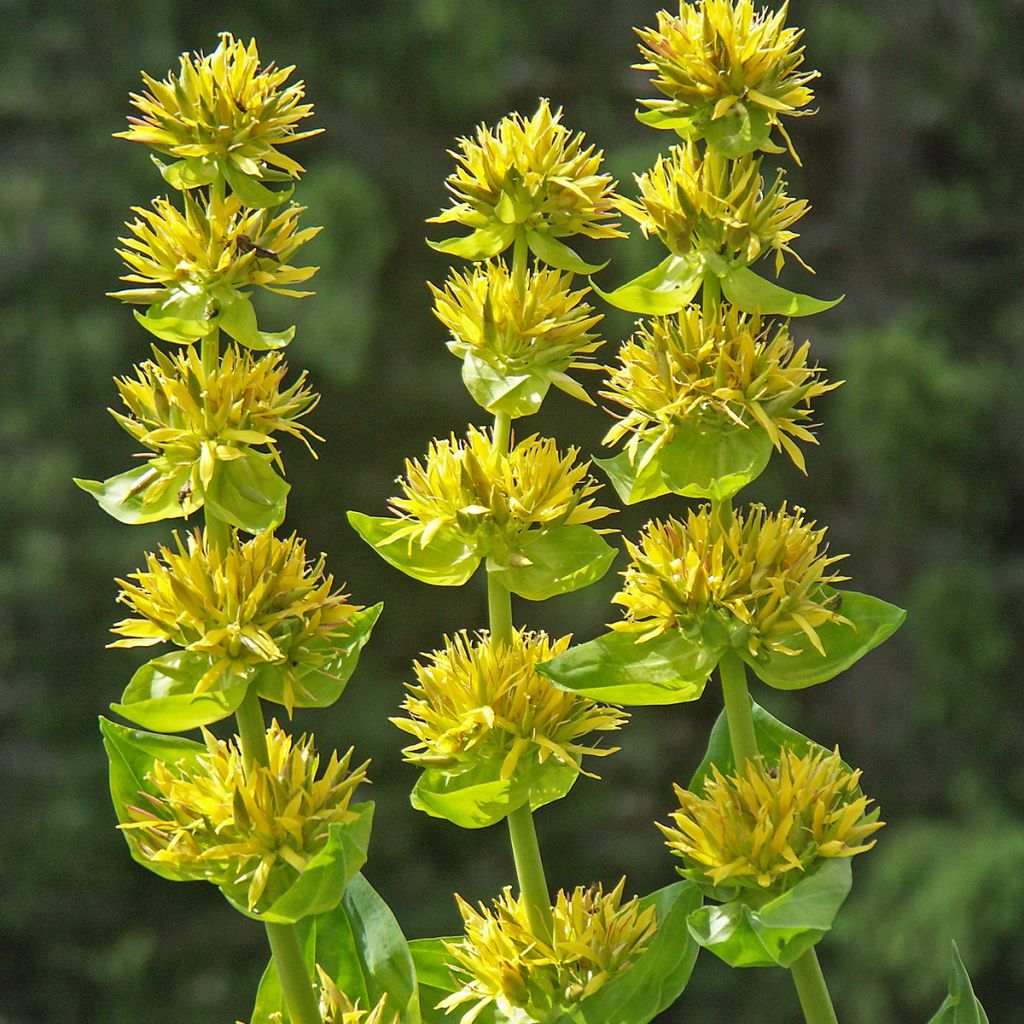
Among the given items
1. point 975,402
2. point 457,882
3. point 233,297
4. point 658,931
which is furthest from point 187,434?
point 457,882

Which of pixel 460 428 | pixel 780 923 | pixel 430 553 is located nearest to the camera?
pixel 780 923

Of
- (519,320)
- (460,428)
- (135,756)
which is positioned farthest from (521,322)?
(460,428)

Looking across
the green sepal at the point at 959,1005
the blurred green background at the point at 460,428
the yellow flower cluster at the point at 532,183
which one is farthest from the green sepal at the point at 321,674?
the blurred green background at the point at 460,428

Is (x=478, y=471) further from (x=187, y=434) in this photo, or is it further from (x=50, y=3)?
(x=50, y=3)

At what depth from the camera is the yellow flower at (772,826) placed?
84cm

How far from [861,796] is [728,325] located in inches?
10.1

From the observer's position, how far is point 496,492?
34.1 inches

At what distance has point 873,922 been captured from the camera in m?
4.30

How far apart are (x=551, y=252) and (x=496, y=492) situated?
0.13 meters

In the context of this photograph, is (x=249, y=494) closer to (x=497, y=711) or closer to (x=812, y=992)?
(x=497, y=711)

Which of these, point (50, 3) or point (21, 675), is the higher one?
point (50, 3)

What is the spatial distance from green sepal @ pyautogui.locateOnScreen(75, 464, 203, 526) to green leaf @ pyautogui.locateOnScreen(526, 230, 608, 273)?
21 centimetres

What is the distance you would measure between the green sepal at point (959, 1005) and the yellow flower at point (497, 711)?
24 cm

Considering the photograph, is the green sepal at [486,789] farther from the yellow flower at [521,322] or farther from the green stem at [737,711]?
the yellow flower at [521,322]
